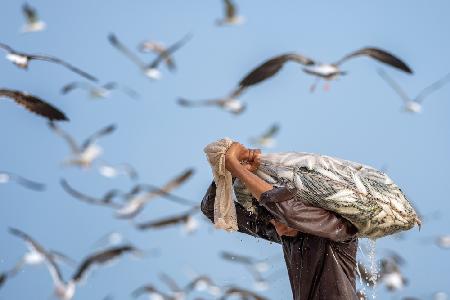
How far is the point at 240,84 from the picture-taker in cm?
A: 452

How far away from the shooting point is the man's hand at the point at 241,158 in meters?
1.83

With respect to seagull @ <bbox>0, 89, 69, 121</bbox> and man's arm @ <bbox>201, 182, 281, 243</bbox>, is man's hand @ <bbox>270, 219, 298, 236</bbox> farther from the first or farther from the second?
seagull @ <bbox>0, 89, 69, 121</bbox>

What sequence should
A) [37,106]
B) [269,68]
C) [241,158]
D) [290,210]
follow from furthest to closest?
[269,68]
[37,106]
[241,158]
[290,210]

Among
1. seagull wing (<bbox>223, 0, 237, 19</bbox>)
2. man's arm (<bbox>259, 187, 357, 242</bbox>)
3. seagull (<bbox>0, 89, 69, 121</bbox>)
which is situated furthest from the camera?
seagull wing (<bbox>223, 0, 237, 19</bbox>)

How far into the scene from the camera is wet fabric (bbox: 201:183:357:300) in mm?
1713

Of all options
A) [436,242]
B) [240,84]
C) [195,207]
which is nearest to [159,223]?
[195,207]

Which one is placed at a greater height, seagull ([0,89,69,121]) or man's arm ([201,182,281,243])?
man's arm ([201,182,281,243])

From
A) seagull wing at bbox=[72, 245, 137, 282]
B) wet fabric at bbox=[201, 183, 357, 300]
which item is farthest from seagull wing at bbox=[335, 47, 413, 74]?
wet fabric at bbox=[201, 183, 357, 300]

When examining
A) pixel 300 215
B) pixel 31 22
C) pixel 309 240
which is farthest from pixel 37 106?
pixel 300 215

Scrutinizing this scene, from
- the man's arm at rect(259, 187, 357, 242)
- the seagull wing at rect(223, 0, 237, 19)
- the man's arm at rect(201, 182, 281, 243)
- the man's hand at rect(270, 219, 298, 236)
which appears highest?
the man's arm at rect(259, 187, 357, 242)

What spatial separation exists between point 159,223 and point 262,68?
105 cm

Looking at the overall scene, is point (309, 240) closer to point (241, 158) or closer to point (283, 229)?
point (283, 229)

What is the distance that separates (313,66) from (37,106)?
62.6 inches

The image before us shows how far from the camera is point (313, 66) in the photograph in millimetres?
4711
